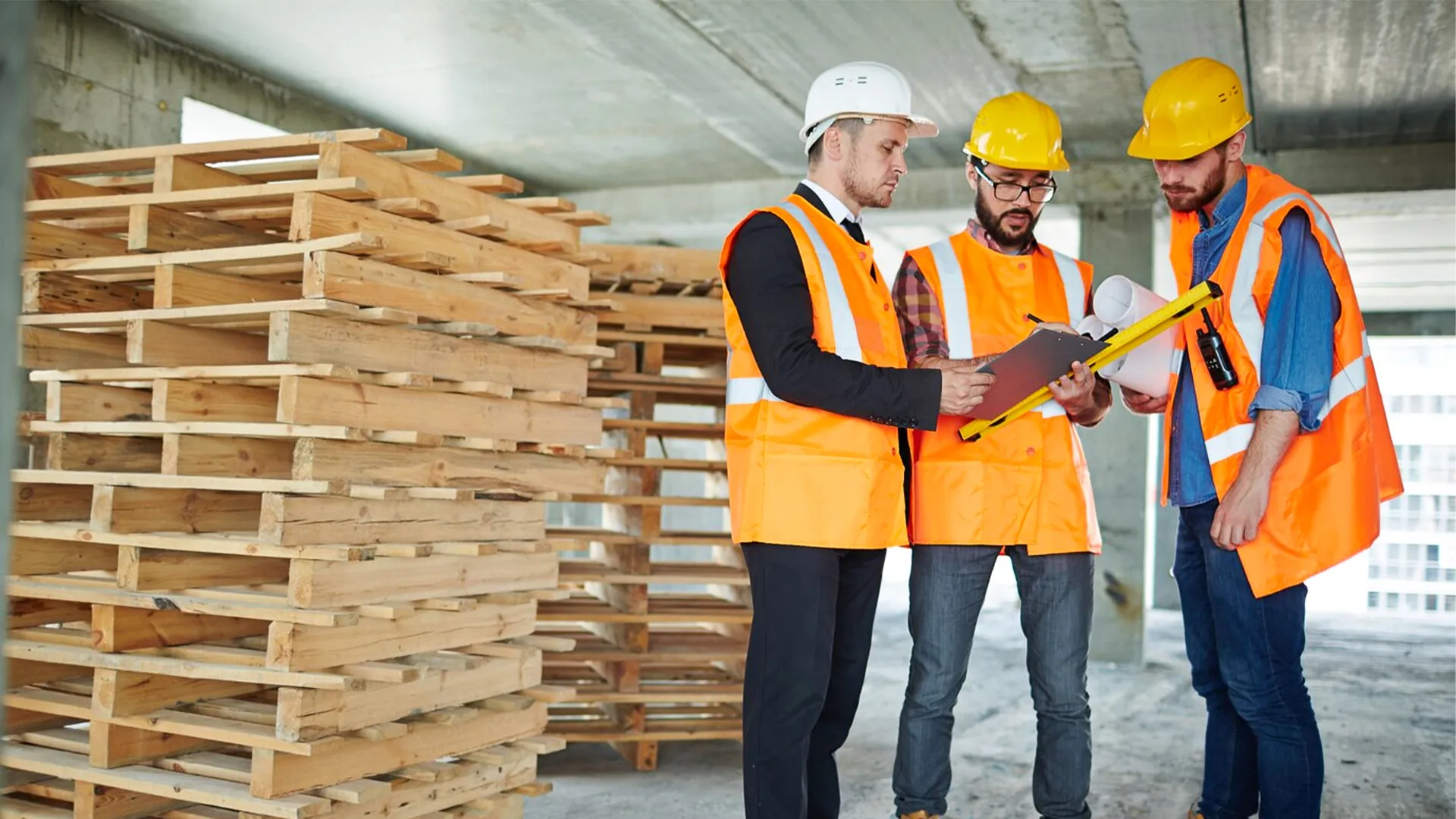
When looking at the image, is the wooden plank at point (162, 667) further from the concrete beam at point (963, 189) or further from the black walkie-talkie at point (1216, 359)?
the concrete beam at point (963, 189)

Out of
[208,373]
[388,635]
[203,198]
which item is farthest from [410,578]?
[203,198]

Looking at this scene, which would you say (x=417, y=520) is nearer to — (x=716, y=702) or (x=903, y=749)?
(x=903, y=749)

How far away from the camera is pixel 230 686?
158 inches

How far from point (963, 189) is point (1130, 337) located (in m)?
7.32

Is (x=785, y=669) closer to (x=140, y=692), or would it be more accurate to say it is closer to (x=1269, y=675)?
(x=1269, y=675)

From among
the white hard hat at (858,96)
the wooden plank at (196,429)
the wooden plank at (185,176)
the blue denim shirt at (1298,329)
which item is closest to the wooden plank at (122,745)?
the wooden plank at (196,429)

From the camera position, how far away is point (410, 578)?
3932 mm

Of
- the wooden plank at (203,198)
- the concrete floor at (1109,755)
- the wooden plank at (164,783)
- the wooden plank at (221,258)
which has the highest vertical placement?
the wooden plank at (203,198)

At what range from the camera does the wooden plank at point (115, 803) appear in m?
3.70

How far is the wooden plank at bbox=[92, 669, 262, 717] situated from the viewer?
3670 millimetres

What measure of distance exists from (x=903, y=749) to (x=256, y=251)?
245 cm

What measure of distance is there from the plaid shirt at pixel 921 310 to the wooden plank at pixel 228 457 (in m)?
1.76

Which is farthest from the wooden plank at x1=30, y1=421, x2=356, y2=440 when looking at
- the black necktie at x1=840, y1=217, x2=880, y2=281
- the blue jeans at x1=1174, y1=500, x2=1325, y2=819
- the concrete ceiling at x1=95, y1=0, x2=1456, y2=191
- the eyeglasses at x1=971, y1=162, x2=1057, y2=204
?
the concrete ceiling at x1=95, y1=0, x2=1456, y2=191

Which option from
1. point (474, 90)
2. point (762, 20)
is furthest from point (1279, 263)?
point (474, 90)
